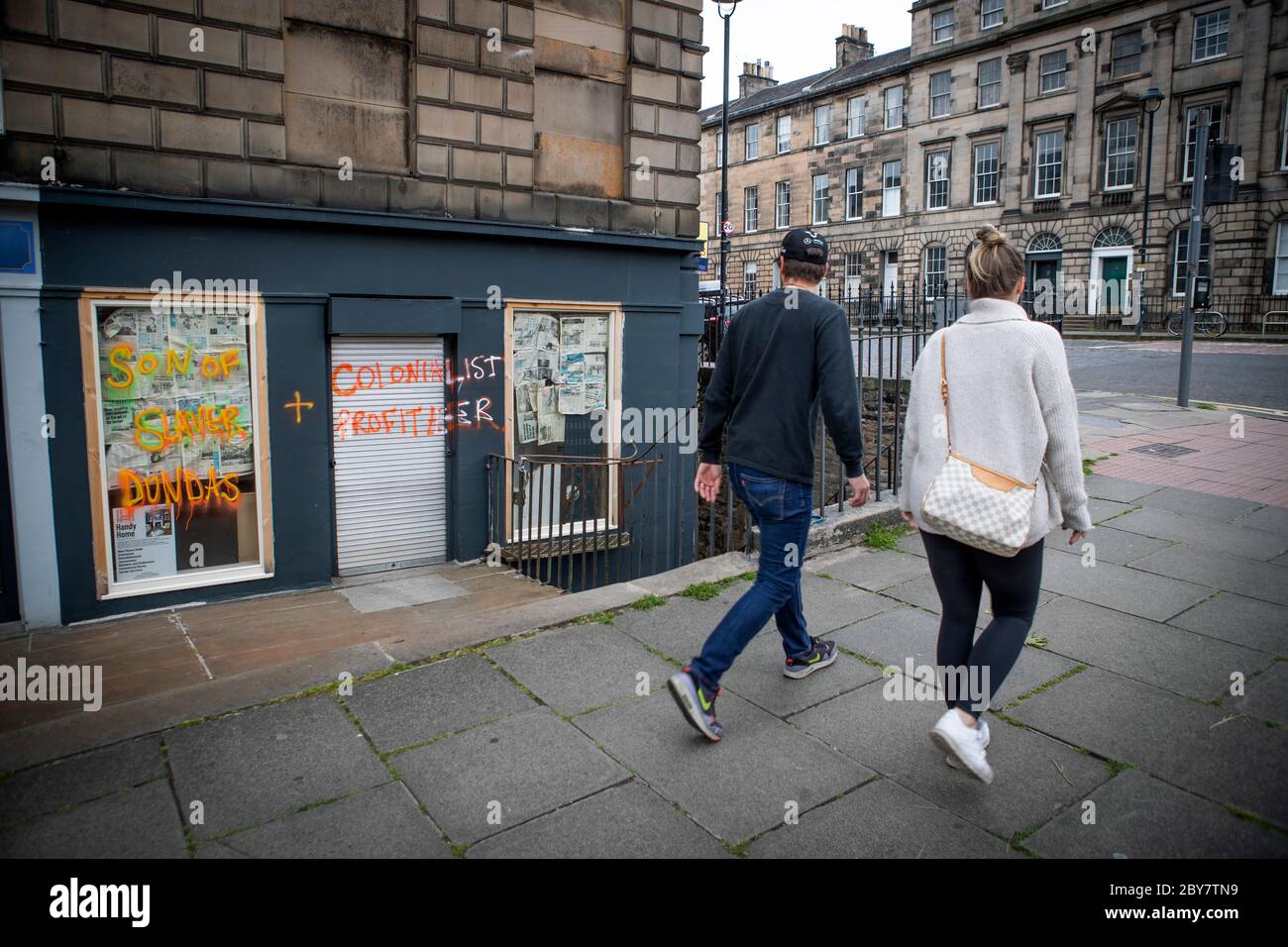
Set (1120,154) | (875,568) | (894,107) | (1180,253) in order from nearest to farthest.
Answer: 1. (875,568)
2. (1180,253)
3. (1120,154)
4. (894,107)

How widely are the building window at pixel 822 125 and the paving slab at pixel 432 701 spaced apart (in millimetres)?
45715

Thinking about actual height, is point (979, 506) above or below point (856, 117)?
below

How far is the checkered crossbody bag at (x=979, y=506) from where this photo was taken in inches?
126

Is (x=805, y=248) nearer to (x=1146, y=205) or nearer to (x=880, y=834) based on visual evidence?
(x=880, y=834)

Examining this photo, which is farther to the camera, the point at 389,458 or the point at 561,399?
the point at 561,399

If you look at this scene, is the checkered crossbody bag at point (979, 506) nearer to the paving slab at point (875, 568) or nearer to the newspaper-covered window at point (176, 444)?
the paving slab at point (875, 568)

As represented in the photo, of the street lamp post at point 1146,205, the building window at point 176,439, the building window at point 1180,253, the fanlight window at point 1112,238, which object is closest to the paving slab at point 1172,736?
the building window at point 176,439

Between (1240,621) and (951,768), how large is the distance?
2581 millimetres

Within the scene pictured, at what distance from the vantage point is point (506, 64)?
884 centimetres

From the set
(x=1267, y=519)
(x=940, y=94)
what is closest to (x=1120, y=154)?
(x=940, y=94)

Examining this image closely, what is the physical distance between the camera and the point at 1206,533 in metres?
6.69
